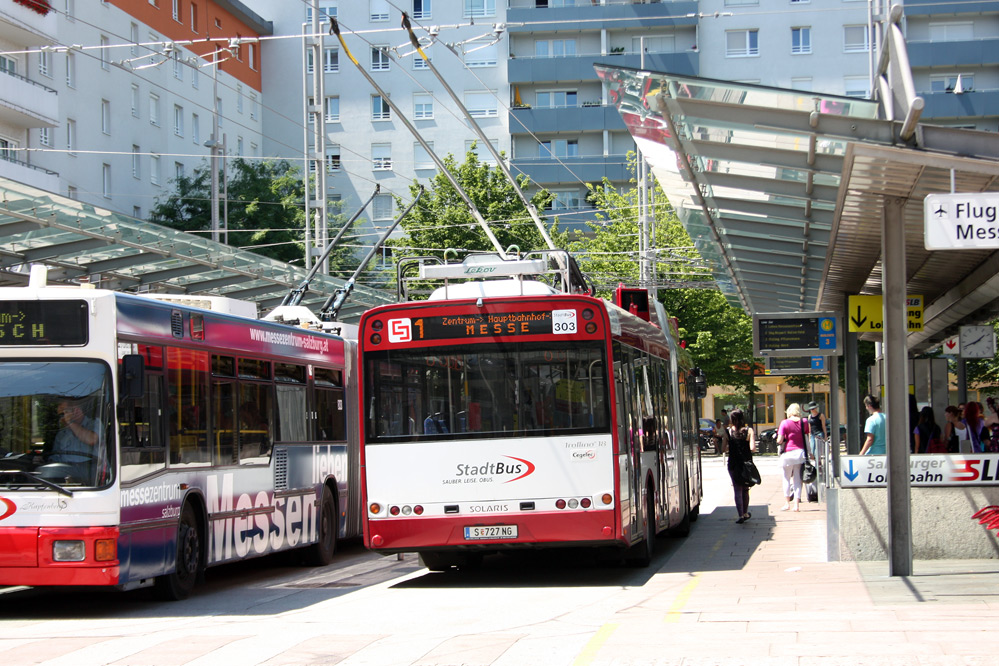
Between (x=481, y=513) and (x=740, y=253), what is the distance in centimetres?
670

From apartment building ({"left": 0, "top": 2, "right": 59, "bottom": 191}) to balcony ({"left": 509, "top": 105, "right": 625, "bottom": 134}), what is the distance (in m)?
27.3

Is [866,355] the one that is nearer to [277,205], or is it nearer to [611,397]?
[277,205]

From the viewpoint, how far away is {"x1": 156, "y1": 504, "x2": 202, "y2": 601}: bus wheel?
38.3 ft

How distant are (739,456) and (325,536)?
7101 mm

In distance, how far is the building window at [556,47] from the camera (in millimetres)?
66188

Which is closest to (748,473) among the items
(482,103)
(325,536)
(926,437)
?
(926,437)

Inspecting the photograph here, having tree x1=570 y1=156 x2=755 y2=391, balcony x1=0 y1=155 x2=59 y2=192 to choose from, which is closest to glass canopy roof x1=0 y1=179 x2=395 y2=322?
balcony x1=0 y1=155 x2=59 y2=192

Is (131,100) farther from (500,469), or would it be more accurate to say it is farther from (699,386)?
(500,469)

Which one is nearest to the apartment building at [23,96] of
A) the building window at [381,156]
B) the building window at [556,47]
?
the building window at [381,156]

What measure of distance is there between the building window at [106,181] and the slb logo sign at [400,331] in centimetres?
4079

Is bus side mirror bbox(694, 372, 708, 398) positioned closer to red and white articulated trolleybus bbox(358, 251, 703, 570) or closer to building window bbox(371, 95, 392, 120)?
red and white articulated trolleybus bbox(358, 251, 703, 570)

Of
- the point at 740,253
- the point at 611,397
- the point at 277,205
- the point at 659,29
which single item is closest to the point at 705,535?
the point at 740,253

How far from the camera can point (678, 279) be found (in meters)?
49.2

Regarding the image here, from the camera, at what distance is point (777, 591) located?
11312 millimetres
